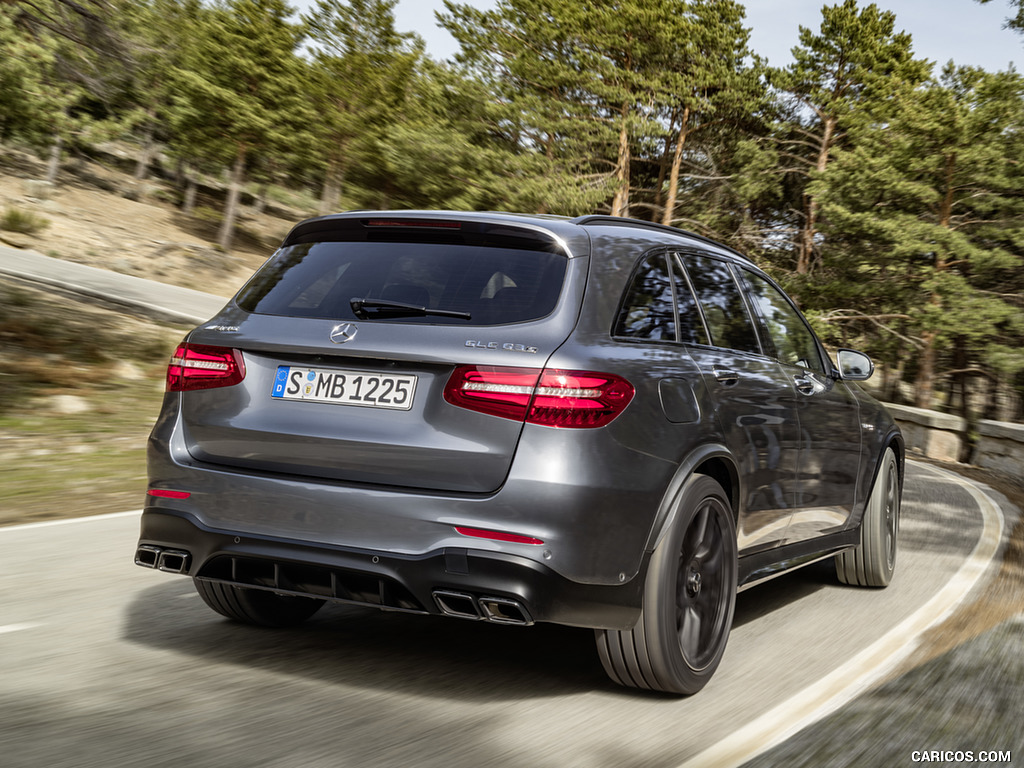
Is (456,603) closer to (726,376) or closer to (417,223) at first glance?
(417,223)

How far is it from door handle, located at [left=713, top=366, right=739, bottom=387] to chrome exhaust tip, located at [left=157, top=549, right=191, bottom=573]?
213 centimetres

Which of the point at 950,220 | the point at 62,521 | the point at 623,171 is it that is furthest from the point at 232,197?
the point at 62,521

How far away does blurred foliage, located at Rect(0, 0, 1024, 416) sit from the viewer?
88.6 ft

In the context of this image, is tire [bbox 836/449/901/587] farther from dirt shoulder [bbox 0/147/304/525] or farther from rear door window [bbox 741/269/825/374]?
dirt shoulder [bbox 0/147/304/525]

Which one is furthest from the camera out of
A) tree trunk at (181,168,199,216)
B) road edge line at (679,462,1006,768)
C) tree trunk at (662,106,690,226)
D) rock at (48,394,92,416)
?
tree trunk at (181,168,199,216)

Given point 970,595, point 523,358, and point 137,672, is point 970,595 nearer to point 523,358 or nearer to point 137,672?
point 523,358

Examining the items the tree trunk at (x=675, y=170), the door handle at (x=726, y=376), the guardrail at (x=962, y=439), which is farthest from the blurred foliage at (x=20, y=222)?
the door handle at (x=726, y=376)

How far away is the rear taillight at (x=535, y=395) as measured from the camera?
135 inches

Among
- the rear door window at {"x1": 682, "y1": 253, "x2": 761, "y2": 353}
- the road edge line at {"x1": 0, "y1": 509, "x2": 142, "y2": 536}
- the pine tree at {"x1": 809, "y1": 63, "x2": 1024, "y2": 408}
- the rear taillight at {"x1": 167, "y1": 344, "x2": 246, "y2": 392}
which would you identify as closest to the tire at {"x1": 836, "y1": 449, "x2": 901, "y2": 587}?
the rear door window at {"x1": 682, "y1": 253, "x2": 761, "y2": 353}

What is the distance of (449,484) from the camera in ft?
11.4

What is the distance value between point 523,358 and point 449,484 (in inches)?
18.6

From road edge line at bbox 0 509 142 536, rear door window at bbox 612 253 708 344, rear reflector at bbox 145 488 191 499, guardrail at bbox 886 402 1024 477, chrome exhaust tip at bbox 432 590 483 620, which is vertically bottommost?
road edge line at bbox 0 509 142 536

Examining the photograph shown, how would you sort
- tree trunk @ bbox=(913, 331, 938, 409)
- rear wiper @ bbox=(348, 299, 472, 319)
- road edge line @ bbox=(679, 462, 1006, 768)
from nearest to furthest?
road edge line @ bbox=(679, 462, 1006, 768)
rear wiper @ bbox=(348, 299, 472, 319)
tree trunk @ bbox=(913, 331, 938, 409)

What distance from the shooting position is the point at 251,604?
4.55 metres
